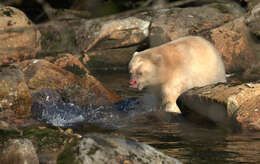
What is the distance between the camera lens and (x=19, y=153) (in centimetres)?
481

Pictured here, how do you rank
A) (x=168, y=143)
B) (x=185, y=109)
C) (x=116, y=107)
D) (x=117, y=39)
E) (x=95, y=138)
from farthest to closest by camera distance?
(x=117, y=39) → (x=116, y=107) → (x=185, y=109) → (x=168, y=143) → (x=95, y=138)

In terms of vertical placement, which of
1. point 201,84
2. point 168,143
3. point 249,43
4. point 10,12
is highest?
point 10,12

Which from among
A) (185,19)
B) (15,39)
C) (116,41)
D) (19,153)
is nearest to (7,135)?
(19,153)

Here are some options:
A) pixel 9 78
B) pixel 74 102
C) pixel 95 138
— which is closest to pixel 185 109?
pixel 74 102

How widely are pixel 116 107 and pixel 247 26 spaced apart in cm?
606

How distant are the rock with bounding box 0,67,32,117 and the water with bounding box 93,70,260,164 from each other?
72.5 inches

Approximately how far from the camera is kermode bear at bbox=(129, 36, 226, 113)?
905 centimetres

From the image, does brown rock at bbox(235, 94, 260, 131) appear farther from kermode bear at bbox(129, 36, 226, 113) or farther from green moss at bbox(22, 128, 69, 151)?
green moss at bbox(22, 128, 69, 151)

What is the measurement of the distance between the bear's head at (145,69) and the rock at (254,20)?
595 centimetres

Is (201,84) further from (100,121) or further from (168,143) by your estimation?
(168,143)

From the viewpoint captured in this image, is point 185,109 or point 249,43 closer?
point 185,109

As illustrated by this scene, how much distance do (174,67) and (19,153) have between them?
484 centimetres

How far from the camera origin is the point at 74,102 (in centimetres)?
998

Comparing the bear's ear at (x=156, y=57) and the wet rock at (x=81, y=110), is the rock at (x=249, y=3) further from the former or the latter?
the bear's ear at (x=156, y=57)
